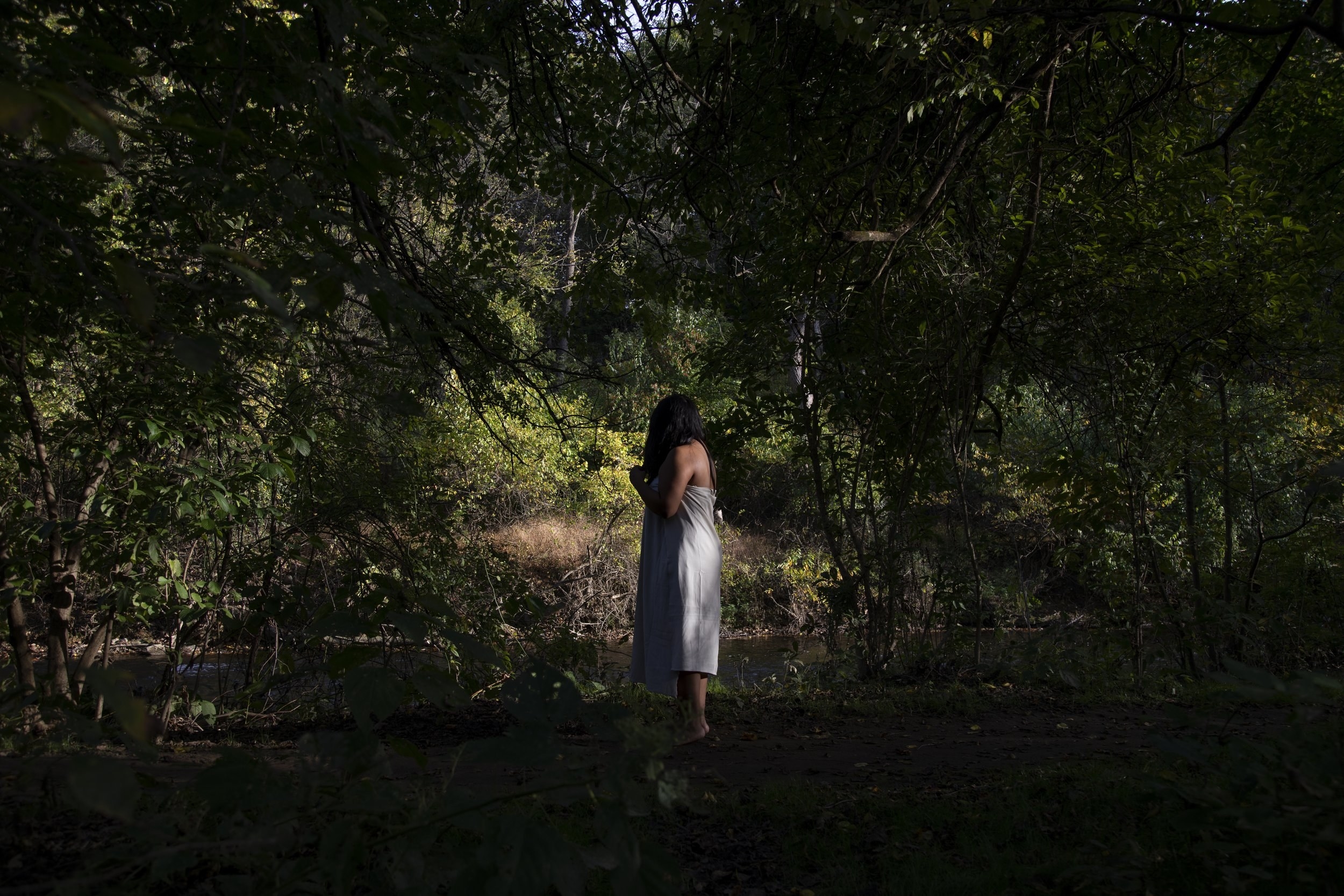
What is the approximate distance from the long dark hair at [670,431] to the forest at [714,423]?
0.82m

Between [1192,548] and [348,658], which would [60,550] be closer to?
[348,658]

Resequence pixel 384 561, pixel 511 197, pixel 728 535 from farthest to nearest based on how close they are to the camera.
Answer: pixel 511 197 < pixel 728 535 < pixel 384 561

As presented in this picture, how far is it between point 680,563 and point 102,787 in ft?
11.5

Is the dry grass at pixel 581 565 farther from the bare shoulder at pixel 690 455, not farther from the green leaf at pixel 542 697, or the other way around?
the green leaf at pixel 542 697

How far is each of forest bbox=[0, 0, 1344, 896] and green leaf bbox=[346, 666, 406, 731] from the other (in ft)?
0.04

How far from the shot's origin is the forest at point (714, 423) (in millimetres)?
1913

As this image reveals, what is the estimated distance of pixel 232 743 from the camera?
5285 mm

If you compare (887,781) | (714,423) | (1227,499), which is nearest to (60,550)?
(714,423)

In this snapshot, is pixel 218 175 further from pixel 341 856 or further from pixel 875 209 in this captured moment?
pixel 875 209

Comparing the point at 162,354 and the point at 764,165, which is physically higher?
the point at 764,165

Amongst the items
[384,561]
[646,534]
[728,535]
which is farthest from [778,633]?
[646,534]

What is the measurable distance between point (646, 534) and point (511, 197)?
17.5 metres

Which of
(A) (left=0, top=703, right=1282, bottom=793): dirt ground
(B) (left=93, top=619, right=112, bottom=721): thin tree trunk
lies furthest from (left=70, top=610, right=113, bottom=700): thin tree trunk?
(A) (left=0, top=703, right=1282, bottom=793): dirt ground

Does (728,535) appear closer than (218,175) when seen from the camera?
No
